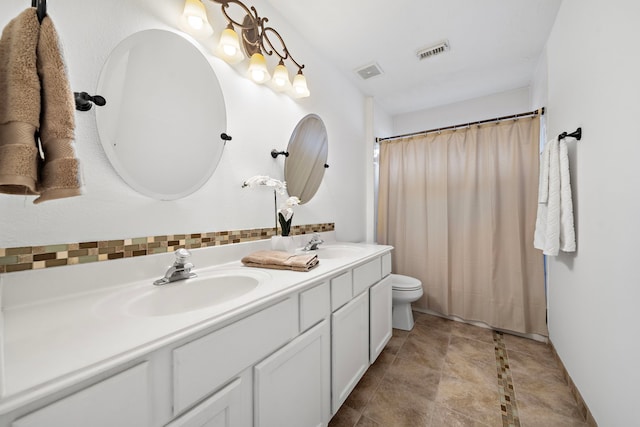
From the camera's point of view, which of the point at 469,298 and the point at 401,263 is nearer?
the point at 469,298

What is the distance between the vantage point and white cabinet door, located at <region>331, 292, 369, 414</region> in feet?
3.91

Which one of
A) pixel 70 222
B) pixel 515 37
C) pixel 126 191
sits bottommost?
pixel 70 222

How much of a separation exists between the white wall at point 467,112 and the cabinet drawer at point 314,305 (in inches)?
112

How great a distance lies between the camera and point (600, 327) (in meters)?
1.14

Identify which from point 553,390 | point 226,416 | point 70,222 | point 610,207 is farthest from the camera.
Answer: point 553,390

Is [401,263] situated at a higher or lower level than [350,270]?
lower

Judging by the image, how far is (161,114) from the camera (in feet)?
3.46

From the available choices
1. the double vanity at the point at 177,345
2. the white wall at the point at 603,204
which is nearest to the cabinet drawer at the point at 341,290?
the double vanity at the point at 177,345

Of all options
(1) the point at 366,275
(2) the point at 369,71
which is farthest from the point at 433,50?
(1) the point at 366,275

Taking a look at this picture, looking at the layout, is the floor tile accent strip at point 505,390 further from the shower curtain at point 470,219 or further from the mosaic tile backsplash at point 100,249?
the mosaic tile backsplash at point 100,249

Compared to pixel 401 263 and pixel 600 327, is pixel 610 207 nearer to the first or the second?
pixel 600 327

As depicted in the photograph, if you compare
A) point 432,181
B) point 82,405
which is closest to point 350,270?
point 82,405

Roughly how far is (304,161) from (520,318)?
91.6 inches

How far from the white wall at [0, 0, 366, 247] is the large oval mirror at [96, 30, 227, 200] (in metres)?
0.04
